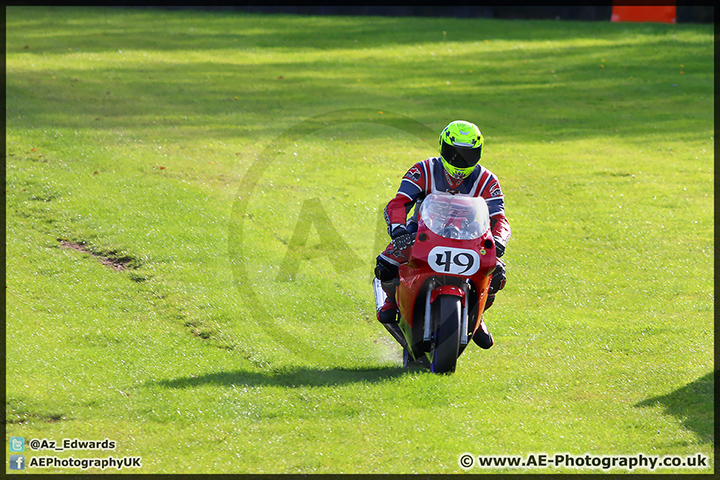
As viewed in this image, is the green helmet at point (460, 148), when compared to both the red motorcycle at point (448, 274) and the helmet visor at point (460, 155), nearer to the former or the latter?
the helmet visor at point (460, 155)

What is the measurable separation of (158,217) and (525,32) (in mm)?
21710

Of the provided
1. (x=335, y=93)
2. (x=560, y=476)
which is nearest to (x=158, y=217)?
(x=560, y=476)

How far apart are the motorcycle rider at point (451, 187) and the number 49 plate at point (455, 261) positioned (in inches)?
24.2

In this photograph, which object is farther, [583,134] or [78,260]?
[583,134]

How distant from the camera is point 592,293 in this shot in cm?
1138

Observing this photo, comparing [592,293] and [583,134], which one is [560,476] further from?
[583,134]

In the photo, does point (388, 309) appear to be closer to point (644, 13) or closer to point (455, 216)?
point (455, 216)

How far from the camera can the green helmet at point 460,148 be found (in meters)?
7.83

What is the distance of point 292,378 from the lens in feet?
27.0

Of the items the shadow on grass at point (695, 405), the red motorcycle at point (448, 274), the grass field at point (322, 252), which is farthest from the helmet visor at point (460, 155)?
the shadow on grass at point (695, 405)

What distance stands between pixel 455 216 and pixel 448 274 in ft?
2.07

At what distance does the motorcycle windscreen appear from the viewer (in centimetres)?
732

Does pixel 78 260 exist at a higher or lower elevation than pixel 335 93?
lower

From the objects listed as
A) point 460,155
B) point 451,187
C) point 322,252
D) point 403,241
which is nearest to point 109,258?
point 322,252
